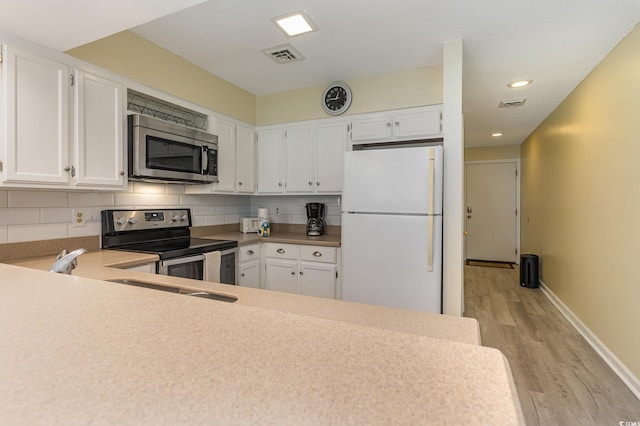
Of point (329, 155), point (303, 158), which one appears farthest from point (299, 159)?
point (329, 155)

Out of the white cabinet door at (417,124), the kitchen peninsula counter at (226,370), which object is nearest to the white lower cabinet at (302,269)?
the white cabinet door at (417,124)

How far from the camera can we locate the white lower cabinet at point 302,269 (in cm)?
294

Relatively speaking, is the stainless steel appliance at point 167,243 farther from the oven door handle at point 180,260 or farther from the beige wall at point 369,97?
the beige wall at point 369,97

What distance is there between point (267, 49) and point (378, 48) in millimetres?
890

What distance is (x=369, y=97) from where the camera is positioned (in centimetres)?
309

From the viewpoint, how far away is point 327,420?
334 millimetres

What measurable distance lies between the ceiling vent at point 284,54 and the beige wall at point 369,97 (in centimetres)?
63

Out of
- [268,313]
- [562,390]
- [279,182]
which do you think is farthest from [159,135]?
[562,390]

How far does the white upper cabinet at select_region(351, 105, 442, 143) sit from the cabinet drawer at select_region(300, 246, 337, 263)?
3.63 feet

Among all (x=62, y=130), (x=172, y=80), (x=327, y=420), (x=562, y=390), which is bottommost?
(x=562, y=390)

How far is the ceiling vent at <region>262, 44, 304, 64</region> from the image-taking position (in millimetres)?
2545

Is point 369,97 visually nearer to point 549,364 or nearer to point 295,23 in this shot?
point 295,23

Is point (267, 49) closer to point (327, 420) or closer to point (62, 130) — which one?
point (62, 130)

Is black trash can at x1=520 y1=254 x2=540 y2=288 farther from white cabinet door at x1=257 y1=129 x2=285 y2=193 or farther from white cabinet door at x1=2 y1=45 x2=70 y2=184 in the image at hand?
white cabinet door at x1=2 y1=45 x2=70 y2=184
